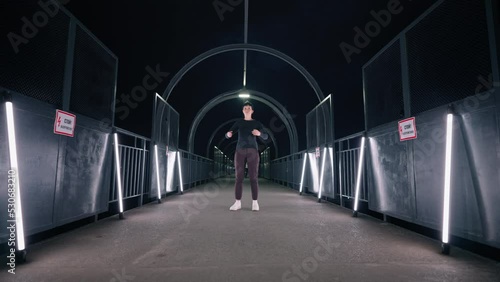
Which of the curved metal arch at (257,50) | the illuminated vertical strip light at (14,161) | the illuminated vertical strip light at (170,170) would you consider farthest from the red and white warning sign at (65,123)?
the curved metal arch at (257,50)

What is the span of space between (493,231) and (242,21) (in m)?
7.83

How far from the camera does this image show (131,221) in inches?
159

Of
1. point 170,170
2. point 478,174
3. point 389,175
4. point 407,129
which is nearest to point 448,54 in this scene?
point 407,129

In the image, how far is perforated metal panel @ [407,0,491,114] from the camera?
260 cm

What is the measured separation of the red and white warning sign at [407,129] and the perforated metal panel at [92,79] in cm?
427

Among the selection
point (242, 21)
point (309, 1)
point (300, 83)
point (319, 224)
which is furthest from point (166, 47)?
point (319, 224)

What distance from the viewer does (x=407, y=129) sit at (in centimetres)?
335

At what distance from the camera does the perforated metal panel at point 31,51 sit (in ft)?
8.93

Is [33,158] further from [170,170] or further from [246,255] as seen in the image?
[170,170]

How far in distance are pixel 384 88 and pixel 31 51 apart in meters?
4.78

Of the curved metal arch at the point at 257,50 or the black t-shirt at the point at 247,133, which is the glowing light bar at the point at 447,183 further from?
the curved metal arch at the point at 257,50

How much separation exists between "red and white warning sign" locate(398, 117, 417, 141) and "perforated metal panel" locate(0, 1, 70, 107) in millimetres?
4225

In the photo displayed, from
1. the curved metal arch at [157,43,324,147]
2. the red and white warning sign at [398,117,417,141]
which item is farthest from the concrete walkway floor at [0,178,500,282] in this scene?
the curved metal arch at [157,43,324,147]

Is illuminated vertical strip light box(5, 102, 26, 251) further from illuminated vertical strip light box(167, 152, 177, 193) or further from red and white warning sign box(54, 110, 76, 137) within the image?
illuminated vertical strip light box(167, 152, 177, 193)
